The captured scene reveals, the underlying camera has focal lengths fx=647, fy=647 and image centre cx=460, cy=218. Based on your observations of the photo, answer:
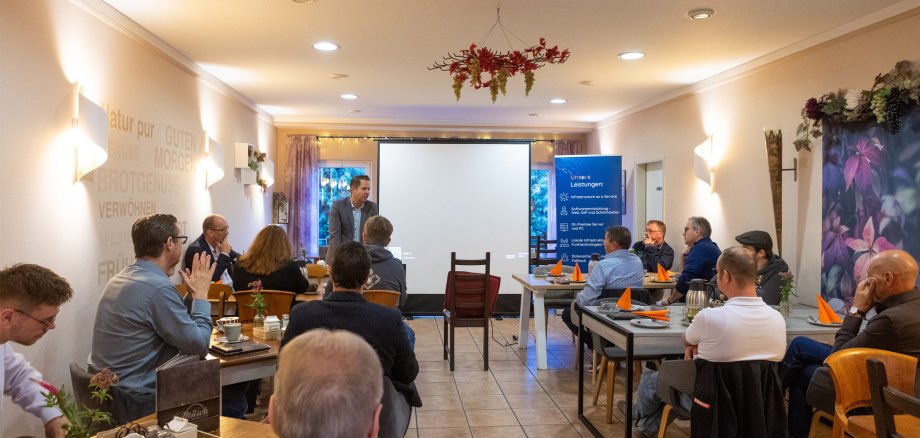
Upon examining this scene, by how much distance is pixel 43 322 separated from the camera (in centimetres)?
198

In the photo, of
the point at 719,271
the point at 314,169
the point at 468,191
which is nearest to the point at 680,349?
the point at 719,271

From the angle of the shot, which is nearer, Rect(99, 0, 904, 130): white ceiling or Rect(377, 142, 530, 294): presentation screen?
Rect(99, 0, 904, 130): white ceiling

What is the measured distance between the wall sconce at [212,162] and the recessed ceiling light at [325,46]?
181 centimetres

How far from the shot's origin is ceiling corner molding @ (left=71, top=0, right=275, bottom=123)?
4027mm

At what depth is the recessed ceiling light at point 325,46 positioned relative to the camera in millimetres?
5051

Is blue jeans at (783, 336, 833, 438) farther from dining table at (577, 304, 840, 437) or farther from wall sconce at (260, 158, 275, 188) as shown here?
wall sconce at (260, 158, 275, 188)

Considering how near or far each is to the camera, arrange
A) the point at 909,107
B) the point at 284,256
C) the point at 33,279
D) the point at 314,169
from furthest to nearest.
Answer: the point at 314,169
the point at 284,256
the point at 909,107
the point at 33,279

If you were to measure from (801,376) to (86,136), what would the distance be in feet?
14.2

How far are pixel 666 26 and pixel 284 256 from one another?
10.1ft

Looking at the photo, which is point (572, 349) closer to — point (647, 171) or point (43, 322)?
point (647, 171)

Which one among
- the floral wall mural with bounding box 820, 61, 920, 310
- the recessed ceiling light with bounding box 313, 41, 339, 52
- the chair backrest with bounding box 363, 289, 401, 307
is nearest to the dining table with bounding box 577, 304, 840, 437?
the floral wall mural with bounding box 820, 61, 920, 310

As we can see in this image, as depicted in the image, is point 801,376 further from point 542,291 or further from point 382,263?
point 382,263

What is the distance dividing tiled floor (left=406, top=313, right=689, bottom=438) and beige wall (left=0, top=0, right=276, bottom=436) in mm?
2163

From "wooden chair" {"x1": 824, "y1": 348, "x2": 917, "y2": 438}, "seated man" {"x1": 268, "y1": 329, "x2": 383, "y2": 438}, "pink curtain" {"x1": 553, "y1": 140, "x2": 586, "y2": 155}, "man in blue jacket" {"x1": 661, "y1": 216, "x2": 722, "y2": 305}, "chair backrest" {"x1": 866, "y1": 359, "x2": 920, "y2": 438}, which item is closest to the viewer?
"seated man" {"x1": 268, "y1": 329, "x2": 383, "y2": 438}
